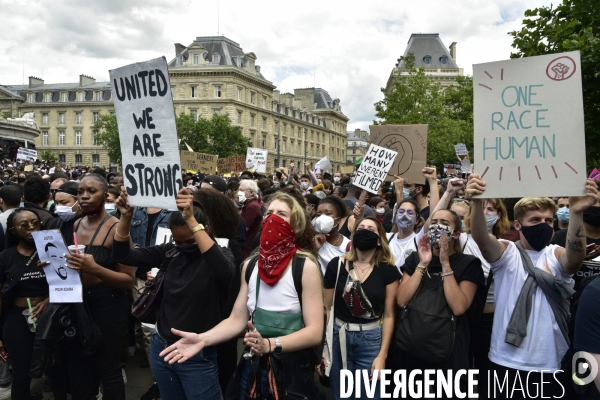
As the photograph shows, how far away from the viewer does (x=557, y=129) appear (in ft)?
9.53

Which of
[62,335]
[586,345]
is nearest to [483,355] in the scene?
[586,345]

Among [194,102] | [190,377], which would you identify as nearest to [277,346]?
[190,377]

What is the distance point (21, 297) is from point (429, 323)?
316cm

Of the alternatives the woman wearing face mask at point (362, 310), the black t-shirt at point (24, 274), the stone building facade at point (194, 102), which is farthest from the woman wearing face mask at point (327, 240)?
the stone building facade at point (194, 102)

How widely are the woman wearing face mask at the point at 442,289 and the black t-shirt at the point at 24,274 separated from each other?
2.82 meters

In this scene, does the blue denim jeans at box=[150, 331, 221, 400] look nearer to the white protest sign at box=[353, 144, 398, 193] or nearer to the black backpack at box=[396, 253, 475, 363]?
the black backpack at box=[396, 253, 475, 363]

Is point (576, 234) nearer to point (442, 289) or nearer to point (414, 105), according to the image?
point (442, 289)

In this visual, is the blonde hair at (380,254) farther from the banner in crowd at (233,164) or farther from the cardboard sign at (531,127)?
the banner in crowd at (233,164)

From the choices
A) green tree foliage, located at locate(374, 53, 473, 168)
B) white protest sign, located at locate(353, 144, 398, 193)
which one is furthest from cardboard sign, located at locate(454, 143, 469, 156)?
A: white protest sign, located at locate(353, 144, 398, 193)

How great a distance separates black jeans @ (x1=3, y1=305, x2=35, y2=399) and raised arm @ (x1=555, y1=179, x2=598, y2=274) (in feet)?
13.0

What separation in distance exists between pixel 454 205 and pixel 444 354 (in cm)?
197

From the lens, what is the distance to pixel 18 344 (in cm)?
386

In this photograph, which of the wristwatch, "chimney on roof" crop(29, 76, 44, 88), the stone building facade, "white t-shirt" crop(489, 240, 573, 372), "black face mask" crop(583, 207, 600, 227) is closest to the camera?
the wristwatch

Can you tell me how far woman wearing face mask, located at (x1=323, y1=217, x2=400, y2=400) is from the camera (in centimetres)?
351
